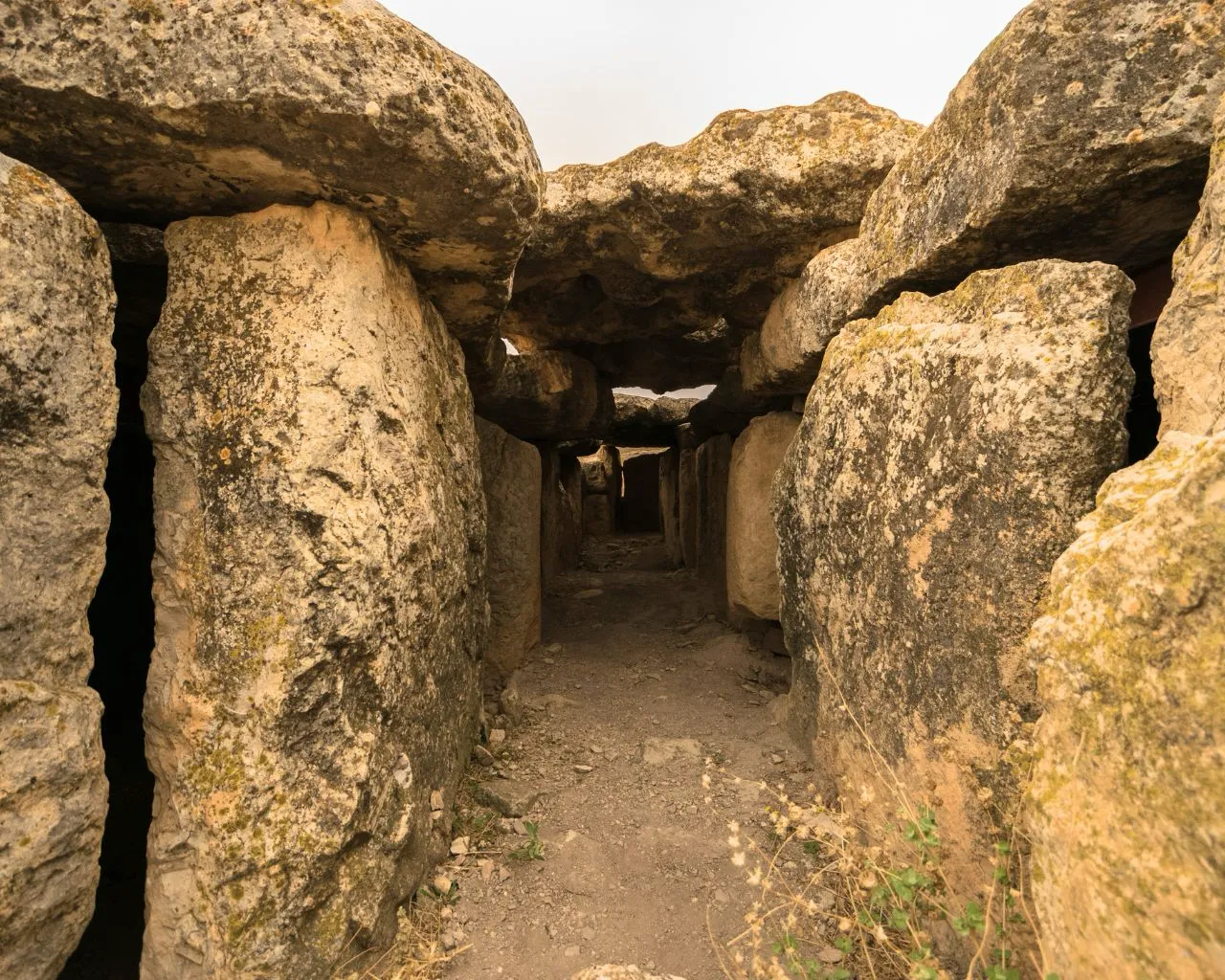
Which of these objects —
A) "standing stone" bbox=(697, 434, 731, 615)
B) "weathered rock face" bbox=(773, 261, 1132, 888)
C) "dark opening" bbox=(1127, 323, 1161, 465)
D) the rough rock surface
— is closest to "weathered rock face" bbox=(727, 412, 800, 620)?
"standing stone" bbox=(697, 434, 731, 615)

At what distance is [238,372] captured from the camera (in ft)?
6.84

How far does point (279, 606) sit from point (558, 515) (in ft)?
17.5

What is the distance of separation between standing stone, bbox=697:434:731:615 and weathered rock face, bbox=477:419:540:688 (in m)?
1.65

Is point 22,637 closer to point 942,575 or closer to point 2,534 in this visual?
point 2,534

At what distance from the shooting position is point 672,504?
8.98m

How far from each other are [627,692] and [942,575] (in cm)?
228

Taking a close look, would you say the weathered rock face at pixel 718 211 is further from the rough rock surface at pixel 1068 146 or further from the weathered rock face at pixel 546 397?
the rough rock surface at pixel 1068 146

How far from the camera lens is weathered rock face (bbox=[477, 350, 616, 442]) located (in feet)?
16.7

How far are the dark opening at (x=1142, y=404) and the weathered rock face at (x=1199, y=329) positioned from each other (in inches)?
32.3

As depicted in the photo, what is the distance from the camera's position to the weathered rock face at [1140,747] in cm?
93

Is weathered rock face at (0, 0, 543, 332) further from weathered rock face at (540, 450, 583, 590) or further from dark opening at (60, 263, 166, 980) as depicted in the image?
weathered rock face at (540, 450, 583, 590)

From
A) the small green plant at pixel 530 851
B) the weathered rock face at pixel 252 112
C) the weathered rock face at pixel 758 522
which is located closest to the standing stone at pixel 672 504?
the weathered rock face at pixel 758 522

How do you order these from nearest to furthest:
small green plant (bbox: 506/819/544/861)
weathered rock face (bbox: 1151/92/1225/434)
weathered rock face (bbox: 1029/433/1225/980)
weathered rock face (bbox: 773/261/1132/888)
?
weathered rock face (bbox: 1029/433/1225/980) → weathered rock face (bbox: 1151/92/1225/434) → weathered rock face (bbox: 773/261/1132/888) → small green plant (bbox: 506/819/544/861)

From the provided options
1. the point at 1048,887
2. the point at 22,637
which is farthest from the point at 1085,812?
the point at 22,637
